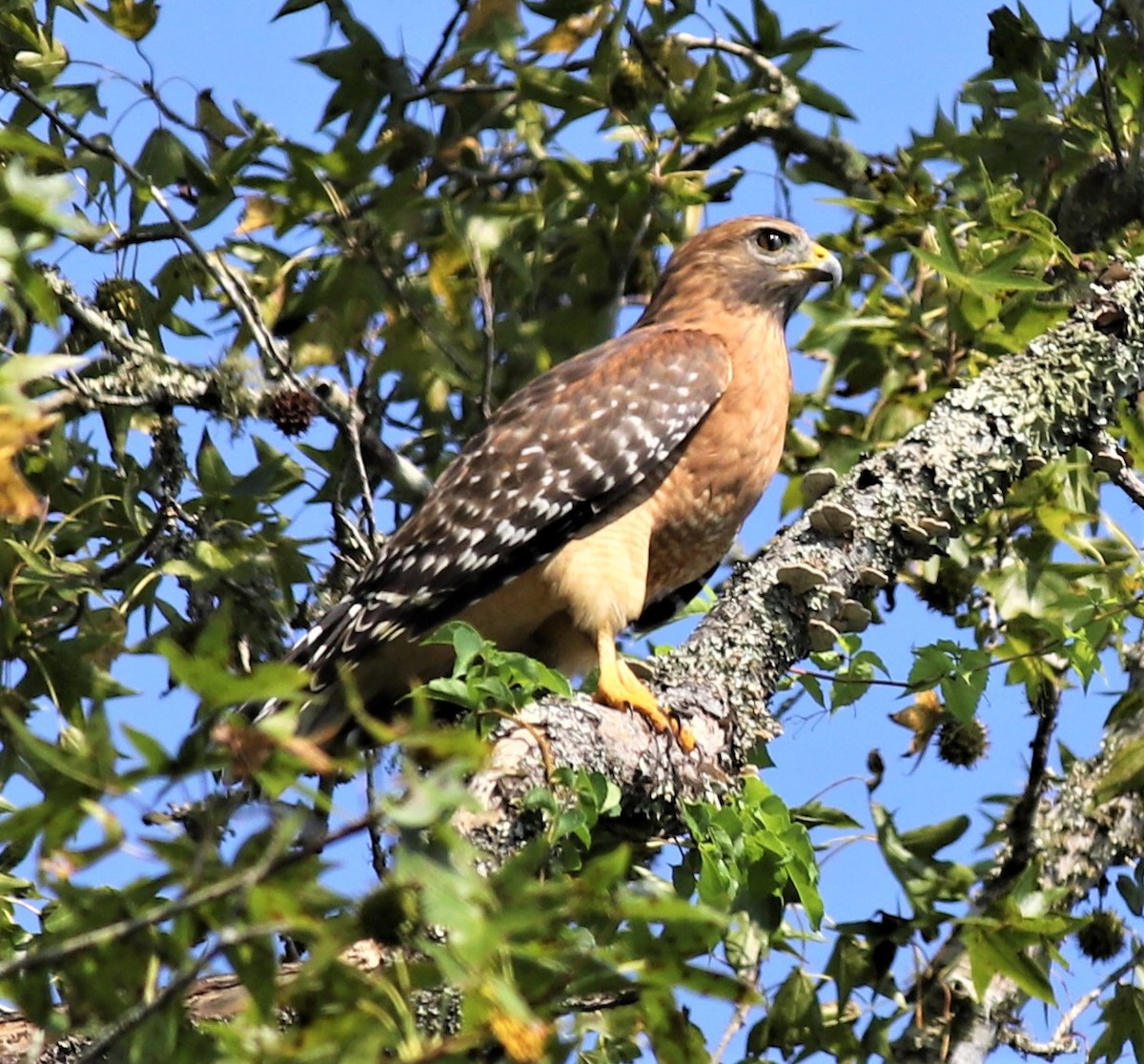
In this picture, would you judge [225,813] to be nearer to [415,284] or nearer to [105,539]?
[105,539]

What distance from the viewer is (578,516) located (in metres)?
5.15

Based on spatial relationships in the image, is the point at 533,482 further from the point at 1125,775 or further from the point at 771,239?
the point at 1125,775

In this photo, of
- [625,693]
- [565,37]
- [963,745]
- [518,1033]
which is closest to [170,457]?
[625,693]

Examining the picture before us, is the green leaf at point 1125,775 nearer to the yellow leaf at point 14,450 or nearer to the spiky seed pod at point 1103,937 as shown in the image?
the spiky seed pod at point 1103,937

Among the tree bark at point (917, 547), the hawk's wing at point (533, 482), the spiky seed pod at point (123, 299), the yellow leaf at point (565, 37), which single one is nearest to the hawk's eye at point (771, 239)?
Result: the hawk's wing at point (533, 482)

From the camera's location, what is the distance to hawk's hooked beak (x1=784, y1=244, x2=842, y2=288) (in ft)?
19.3

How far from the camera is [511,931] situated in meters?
1.94

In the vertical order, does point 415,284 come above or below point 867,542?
above

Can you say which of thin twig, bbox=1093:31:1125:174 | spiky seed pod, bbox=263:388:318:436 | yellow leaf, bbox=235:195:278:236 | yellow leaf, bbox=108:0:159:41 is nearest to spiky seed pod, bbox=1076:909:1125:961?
thin twig, bbox=1093:31:1125:174

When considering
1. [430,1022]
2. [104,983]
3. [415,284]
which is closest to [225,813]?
[104,983]

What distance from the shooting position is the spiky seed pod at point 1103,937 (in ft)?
15.9

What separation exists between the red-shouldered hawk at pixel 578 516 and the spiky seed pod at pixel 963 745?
0.92 m

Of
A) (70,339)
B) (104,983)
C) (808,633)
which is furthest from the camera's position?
(70,339)

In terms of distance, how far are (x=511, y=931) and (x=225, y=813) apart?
37 cm
